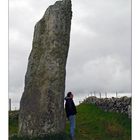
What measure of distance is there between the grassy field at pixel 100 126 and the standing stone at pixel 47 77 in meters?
0.85

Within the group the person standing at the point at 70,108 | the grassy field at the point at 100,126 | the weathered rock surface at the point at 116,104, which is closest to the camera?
the person standing at the point at 70,108

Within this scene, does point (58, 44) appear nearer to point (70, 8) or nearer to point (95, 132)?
point (70, 8)

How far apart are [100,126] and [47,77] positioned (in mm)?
5637

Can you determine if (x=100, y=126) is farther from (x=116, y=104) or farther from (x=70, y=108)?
(x=70, y=108)

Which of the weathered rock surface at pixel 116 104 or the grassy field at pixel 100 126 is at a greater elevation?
the weathered rock surface at pixel 116 104

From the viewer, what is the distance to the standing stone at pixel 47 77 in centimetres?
2053

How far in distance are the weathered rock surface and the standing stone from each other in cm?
601

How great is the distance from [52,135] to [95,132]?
171 inches

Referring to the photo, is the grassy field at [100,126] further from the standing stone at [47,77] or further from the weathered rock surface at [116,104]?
the standing stone at [47,77]

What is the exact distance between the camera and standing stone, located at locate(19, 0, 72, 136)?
2053 centimetres

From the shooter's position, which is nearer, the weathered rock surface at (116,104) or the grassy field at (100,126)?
the grassy field at (100,126)

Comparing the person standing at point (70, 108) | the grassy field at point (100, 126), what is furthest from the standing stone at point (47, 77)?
the grassy field at point (100, 126)

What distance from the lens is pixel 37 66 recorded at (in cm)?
2109
